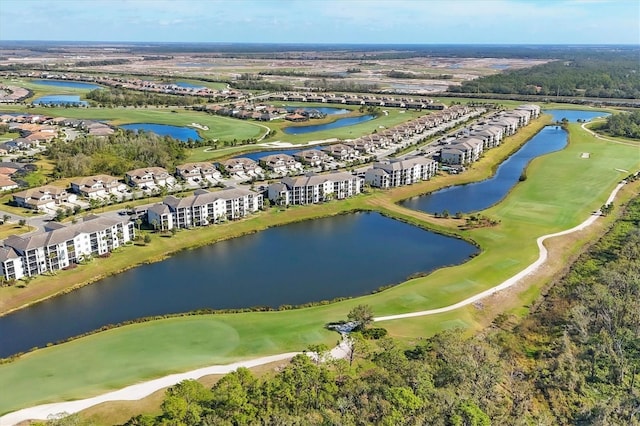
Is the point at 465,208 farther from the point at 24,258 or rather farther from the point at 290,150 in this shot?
the point at 24,258

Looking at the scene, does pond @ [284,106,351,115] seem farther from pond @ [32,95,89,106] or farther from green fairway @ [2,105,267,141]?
pond @ [32,95,89,106]

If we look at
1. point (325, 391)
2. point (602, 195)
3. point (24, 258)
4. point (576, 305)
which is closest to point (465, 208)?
point (602, 195)

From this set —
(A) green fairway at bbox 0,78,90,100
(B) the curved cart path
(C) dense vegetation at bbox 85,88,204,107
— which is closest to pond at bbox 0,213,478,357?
(B) the curved cart path

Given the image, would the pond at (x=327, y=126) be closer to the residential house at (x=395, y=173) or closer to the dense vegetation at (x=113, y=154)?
the dense vegetation at (x=113, y=154)

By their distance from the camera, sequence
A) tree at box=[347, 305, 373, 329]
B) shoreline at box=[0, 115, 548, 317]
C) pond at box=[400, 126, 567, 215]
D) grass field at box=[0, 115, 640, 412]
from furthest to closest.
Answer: pond at box=[400, 126, 567, 215]
shoreline at box=[0, 115, 548, 317]
tree at box=[347, 305, 373, 329]
grass field at box=[0, 115, 640, 412]

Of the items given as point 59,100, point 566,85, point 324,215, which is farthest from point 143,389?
point 566,85

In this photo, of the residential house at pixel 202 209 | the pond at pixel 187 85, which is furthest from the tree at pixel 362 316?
the pond at pixel 187 85
